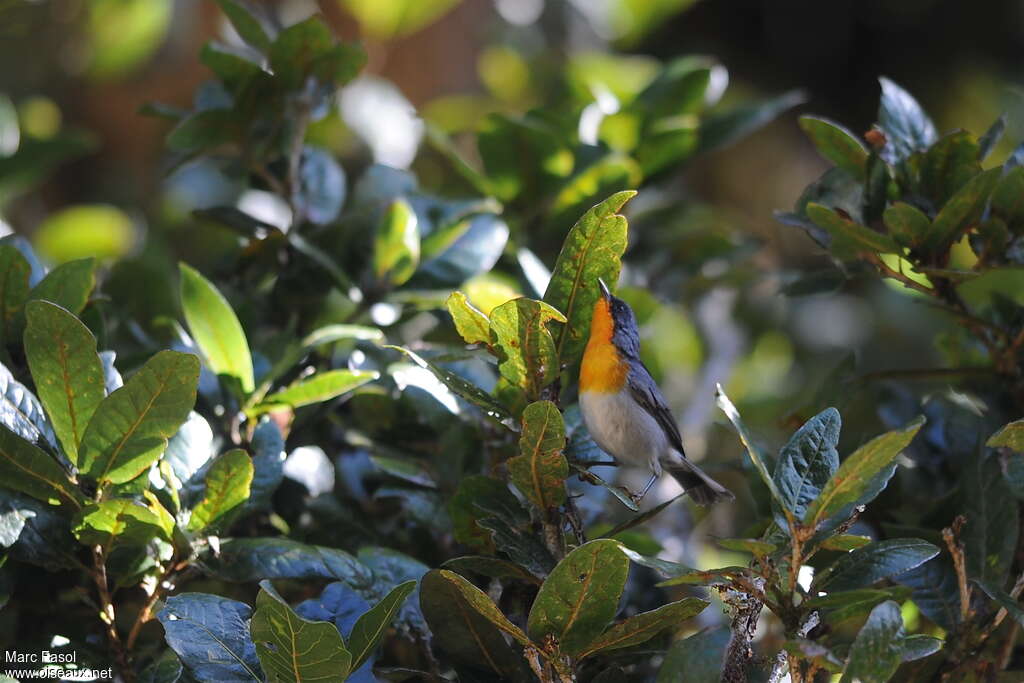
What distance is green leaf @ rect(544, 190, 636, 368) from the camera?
153cm

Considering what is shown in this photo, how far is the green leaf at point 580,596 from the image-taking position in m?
1.36

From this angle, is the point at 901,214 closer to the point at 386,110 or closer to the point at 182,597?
the point at 182,597

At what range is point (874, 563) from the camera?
4.77 ft

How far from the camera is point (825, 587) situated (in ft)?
4.81

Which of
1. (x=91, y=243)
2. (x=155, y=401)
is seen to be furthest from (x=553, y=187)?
(x=91, y=243)

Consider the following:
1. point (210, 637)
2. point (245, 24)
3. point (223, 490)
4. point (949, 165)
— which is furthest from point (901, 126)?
point (210, 637)

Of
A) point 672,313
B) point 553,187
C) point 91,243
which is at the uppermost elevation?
point 553,187

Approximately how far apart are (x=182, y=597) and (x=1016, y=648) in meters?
1.45

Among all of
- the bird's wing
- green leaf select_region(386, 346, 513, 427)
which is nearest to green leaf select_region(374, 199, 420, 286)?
the bird's wing

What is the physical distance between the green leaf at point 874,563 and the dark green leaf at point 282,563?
72 cm

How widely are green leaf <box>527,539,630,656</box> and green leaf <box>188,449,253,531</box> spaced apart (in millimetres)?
500

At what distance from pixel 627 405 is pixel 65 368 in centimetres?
95

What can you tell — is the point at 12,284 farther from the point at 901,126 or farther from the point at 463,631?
the point at 901,126

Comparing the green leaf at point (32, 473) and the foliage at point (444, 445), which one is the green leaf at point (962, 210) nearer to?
the foliage at point (444, 445)
